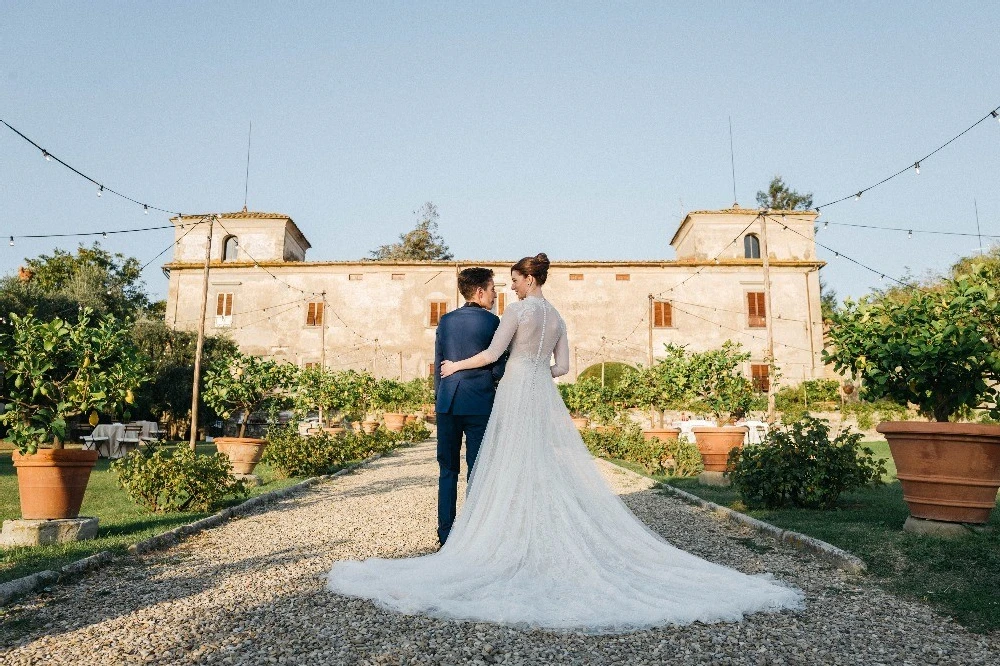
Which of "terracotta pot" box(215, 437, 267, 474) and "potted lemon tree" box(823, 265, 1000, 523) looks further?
"terracotta pot" box(215, 437, 267, 474)

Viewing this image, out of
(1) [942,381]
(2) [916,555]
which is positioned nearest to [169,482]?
(2) [916,555]

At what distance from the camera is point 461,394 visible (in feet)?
14.8

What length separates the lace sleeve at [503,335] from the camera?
429cm

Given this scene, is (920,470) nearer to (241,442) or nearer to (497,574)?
(497,574)

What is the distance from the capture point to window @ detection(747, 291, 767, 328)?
104 feet

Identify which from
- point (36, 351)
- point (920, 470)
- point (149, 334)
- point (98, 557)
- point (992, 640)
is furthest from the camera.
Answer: point (149, 334)

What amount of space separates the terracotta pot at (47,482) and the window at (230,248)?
30254mm

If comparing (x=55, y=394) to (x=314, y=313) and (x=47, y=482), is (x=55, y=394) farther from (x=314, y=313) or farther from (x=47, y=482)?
(x=314, y=313)

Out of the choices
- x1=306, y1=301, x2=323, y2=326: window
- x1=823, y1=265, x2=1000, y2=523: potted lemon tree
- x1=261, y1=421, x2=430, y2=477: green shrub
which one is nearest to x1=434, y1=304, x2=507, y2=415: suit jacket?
x1=823, y1=265, x2=1000, y2=523: potted lemon tree

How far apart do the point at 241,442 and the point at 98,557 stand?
544 cm

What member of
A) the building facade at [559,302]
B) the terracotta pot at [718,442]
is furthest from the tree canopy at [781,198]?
the terracotta pot at [718,442]

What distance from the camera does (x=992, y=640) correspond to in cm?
292

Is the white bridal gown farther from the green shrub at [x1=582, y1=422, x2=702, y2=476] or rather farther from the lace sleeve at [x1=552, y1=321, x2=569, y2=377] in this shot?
the green shrub at [x1=582, y1=422, x2=702, y2=476]

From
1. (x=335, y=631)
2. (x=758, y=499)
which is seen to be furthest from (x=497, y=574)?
(x=758, y=499)
